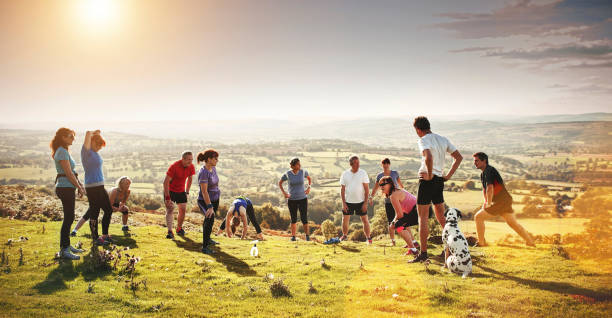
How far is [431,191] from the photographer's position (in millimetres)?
7152

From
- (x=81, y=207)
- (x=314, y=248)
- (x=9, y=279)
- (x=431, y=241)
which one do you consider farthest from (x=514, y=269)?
(x=81, y=207)

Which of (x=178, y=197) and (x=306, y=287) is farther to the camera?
(x=178, y=197)

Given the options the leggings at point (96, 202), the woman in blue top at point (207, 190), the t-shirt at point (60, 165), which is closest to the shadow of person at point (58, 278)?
the leggings at point (96, 202)

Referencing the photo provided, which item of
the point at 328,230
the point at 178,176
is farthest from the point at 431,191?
the point at 328,230

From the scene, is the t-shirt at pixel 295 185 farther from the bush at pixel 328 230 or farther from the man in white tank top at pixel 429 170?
the bush at pixel 328 230

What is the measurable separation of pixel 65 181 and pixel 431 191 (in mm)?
8936

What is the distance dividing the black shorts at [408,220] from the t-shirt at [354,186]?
8.88 feet

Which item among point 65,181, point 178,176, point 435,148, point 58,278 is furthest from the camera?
point 178,176

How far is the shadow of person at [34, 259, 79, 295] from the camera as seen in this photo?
545cm

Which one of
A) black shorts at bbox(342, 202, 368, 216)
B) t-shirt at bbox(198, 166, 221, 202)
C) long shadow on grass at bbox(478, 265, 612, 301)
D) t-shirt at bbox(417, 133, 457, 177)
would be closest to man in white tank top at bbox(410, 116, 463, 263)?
t-shirt at bbox(417, 133, 457, 177)

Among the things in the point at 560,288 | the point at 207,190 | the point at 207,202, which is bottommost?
the point at 560,288

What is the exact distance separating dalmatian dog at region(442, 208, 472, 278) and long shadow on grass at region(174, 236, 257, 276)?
15.0 ft

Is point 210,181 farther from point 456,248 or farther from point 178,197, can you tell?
point 456,248

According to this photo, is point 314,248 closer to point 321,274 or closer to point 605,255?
point 321,274
